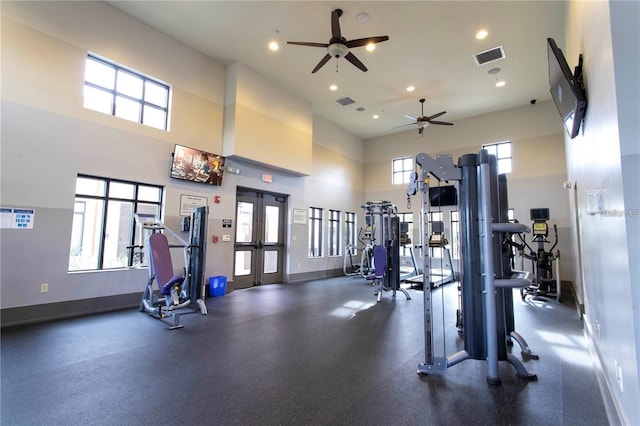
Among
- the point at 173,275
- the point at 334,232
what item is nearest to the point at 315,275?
the point at 334,232

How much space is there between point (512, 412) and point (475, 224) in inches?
58.9

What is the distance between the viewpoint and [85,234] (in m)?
5.03

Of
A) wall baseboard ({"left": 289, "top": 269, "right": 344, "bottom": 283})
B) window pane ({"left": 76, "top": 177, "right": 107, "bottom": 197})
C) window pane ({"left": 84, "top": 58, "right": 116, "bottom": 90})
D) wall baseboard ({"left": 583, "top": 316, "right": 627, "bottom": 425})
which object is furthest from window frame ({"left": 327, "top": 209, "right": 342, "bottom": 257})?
wall baseboard ({"left": 583, "top": 316, "right": 627, "bottom": 425})

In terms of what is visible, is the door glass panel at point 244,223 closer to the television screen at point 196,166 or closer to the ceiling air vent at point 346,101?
the television screen at point 196,166

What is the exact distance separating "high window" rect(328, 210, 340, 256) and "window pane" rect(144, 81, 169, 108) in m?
6.02

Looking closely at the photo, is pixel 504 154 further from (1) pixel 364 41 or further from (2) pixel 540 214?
(1) pixel 364 41

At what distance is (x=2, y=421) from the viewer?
6.68ft

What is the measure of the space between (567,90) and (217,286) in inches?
251

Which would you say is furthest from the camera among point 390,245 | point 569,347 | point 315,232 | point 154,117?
point 315,232

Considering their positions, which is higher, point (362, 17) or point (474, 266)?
point (362, 17)

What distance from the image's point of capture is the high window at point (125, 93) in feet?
16.9

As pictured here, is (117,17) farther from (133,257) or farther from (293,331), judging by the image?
(293,331)

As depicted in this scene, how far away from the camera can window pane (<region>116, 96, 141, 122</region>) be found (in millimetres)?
5458

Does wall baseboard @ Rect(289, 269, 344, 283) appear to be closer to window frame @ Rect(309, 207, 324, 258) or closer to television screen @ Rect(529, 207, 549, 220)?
window frame @ Rect(309, 207, 324, 258)
